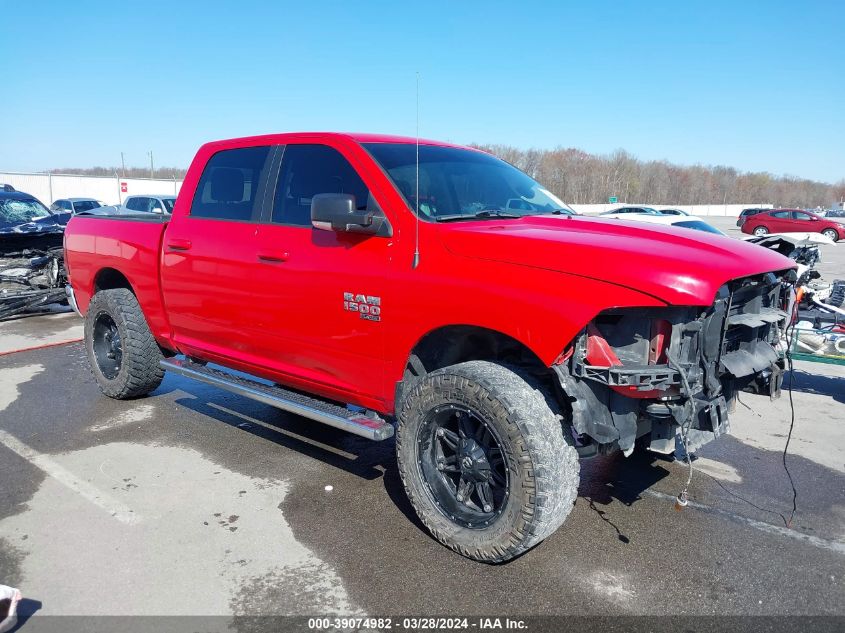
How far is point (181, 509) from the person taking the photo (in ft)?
12.4

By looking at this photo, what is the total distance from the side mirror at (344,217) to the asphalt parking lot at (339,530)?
1622 millimetres

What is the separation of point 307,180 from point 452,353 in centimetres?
147

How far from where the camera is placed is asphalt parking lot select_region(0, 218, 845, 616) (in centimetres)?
296

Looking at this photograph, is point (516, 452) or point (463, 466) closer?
point (516, 452)

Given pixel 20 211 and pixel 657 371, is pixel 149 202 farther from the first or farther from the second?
pixel 657 371

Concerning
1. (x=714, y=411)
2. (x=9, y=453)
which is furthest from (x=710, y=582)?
(x=9, y=453)

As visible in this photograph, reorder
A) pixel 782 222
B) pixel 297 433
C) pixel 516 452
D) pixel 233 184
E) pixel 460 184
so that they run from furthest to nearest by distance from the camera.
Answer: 1. pixel 782 222
2. pixel 297 433
3. pixel 233 184
4. pixel 460 184
5. pixel 516 452

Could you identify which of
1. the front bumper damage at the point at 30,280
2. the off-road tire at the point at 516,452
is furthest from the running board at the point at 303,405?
the front bumper damage at the point at 30,280

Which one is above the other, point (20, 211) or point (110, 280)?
point (20, 211)

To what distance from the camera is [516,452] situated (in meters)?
2.95

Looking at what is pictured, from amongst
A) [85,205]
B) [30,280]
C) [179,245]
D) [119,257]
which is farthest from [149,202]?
[179,245]

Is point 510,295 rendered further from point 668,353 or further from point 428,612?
point 428,612

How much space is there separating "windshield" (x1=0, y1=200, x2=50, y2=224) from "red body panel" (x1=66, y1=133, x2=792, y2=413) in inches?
320

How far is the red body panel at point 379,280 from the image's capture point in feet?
9.23
